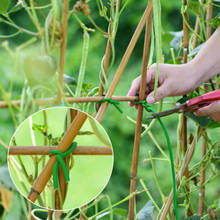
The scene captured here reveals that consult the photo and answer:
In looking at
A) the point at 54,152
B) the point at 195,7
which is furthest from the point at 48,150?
the point at 195,7

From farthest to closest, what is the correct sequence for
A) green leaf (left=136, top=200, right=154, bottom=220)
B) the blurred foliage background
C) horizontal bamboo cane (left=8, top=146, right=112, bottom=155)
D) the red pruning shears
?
1. the blurred foliage background
2. green leaf (left=136, top=200, right=154, bottom=220)
3. the red pruning shears
4. horizontal bamboo cane (left=8, top=146, right=112, bottom=155)

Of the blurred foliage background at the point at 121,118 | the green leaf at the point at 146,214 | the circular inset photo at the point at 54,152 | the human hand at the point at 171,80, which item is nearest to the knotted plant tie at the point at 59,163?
the circular inset photo at the point at 54,152

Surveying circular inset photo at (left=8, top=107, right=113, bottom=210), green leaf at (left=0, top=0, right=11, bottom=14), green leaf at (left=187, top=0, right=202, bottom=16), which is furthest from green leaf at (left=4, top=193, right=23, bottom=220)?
green leaf at (left=187, top=0, right=202, bottom=16)

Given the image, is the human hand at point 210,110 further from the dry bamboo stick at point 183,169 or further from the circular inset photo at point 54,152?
the circular inset photo at point 54,152

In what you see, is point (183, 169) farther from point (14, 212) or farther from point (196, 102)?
point (14, 212)

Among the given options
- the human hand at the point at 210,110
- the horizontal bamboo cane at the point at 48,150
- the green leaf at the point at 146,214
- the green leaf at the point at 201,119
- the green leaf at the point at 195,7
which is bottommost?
the green leaf at the point at 146,214

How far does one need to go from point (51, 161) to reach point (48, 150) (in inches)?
0.5

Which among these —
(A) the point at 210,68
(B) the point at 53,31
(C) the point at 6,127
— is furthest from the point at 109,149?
(C) the point at 6,127

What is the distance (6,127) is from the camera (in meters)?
1.51

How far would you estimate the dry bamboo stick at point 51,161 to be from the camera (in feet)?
1.38

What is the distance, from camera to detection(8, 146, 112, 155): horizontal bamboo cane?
1.33ft

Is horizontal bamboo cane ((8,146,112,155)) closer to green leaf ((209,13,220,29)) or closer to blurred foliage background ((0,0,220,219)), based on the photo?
green leaf ((209,13,220,29))

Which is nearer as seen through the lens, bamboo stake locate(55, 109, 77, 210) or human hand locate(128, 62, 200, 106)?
bamboo stake locate(55, 109, 77, 210)

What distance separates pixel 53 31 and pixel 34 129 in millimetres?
139
